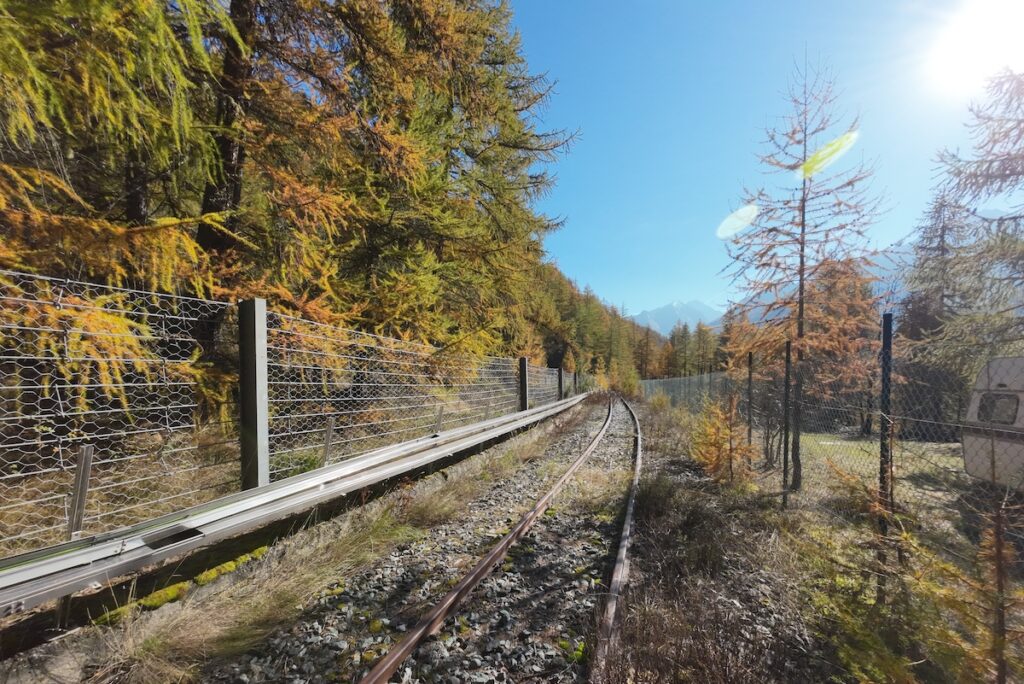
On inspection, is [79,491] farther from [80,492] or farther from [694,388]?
[694,388]

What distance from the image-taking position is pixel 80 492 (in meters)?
2.68

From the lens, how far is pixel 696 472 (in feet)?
29.5

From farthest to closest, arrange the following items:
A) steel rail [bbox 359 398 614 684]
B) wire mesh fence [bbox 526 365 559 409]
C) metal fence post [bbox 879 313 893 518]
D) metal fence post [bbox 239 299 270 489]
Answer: wire mesh fence [bbox 526 365 559 409] < metal fence post [bbox 239 299 270 489] < metal fence post [bbox 879 313 893 518] < steel rail [bbox 359 398 614 684]

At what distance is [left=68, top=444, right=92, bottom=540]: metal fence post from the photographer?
8.74 ft

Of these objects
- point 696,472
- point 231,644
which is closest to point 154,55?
point 231,644

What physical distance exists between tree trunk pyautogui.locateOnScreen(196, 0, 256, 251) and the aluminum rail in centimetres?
341

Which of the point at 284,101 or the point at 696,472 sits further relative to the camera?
the point at 696,472

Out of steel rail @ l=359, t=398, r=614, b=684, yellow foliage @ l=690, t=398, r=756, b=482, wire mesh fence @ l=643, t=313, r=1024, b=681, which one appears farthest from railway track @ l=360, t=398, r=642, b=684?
yellow foliage @ l=690, t=398, r=756, b=482

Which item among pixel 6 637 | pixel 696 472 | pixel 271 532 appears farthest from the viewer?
pixel 696 472

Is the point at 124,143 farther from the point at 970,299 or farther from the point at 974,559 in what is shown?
the point at 970,299

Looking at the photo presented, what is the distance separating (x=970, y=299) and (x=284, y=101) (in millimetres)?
13920

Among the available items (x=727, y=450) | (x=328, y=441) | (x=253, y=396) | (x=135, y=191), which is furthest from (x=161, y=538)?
(x=727, y=450)

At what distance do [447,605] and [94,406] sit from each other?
455cm

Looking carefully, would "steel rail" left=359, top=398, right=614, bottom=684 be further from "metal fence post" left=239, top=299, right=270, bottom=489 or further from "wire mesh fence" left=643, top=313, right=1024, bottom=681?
"wire mesh fence" left=643, top=313, right=1024, bottom=681
